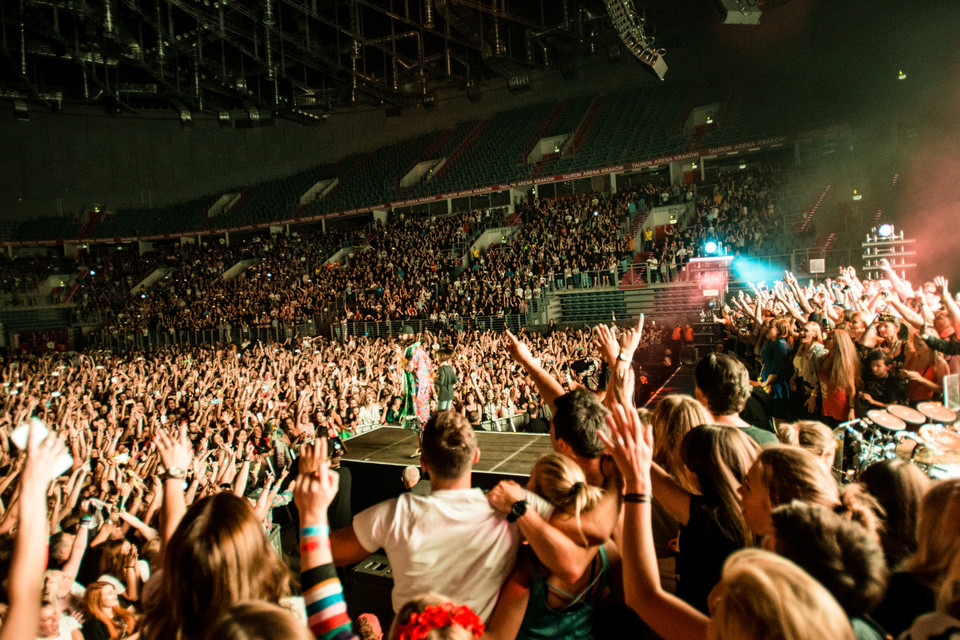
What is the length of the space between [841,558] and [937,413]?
2.98 meters

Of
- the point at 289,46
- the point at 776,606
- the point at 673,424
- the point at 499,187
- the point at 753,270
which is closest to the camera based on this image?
the point at 776,606

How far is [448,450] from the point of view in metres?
1.95

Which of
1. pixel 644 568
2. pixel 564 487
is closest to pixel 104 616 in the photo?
pixel 564 487

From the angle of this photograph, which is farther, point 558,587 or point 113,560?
point 113,560

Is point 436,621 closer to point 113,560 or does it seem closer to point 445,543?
point 445,543

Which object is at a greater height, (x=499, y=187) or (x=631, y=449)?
(x=499, y=187)

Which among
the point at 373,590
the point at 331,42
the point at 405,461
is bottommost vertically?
the point at 373,590

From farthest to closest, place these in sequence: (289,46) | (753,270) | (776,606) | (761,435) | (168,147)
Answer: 1. (168,147)
2. (289,46)
3. (753,270)
4. (761,435)
5. (776,606)

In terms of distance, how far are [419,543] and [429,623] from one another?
48 cm

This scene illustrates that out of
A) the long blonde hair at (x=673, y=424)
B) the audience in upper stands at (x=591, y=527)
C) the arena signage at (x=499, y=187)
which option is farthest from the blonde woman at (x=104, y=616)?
the arena signage at (x=499, y=187)

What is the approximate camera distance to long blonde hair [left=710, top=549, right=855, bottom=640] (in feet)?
3.43

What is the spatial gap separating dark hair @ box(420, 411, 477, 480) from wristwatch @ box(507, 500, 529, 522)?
27cm

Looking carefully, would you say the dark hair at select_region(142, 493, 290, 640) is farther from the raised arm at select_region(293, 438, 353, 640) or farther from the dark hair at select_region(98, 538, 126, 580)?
the dark hair at select_region(98, 538, 126, 580)

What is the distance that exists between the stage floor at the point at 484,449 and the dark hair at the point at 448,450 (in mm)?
2646
